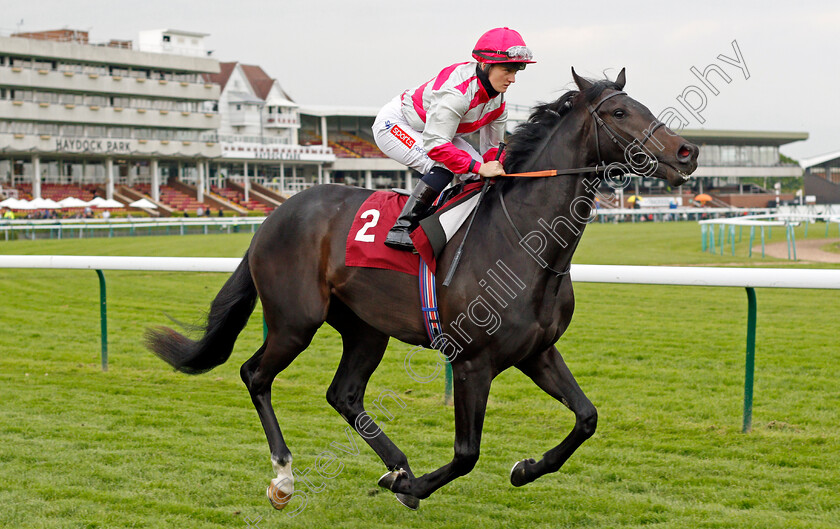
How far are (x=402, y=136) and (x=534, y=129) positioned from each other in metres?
0.68

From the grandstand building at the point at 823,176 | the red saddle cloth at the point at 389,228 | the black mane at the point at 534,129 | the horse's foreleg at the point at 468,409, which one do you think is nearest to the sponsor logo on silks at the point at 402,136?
the red saddle cloth at the point at 389,228

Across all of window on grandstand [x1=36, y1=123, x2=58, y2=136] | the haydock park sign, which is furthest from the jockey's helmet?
window on grandstand [x1=36, y1=123, x2=58, y2=136]

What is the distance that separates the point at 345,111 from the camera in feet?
203

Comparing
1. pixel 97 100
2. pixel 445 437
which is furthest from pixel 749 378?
pixel 97 100

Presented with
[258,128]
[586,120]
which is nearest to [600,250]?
[586,120]

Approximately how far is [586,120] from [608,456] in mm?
1778

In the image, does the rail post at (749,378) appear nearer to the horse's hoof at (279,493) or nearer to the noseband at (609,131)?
the noseband at (609,131)

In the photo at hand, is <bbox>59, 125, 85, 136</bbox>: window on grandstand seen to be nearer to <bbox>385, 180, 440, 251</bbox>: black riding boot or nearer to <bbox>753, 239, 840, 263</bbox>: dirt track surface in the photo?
<bbox>753, 239, 840, 263</bbox>: dirt track surface

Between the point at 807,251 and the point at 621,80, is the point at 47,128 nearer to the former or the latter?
the point at 807,251

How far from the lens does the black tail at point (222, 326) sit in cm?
426

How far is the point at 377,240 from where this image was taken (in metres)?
3.60

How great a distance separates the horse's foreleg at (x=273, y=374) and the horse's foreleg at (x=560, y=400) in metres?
0.97

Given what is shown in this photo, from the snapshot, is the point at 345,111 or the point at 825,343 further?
the point at 345,111

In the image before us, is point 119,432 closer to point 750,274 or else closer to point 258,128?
point 750,274
